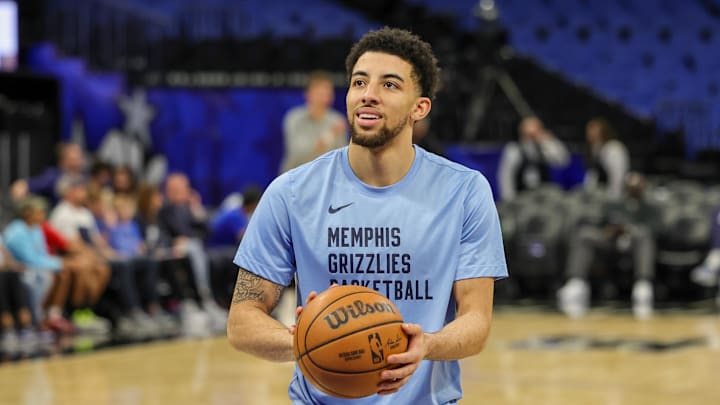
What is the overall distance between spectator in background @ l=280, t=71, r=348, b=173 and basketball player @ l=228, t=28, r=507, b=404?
5038mm

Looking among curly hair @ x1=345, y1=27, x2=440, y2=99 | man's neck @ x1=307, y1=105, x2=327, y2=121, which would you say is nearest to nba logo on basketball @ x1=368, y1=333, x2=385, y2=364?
curly hair @ x1=345, y1=27, x2=440, y2=99

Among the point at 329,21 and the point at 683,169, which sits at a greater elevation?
the point at 329,21

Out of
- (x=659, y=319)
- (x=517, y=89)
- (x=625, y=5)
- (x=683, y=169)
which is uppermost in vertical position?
(x=625, y=5)

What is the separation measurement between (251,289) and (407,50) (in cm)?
71

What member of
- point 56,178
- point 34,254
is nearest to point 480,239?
point 34,254

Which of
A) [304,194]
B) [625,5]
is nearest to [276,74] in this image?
[625,5]

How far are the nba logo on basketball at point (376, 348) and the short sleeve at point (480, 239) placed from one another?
1.49ft

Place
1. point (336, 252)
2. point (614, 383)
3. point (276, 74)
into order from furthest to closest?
point (276, 74) → point (614, 383) → point (336, 252)

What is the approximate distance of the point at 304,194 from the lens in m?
3.09

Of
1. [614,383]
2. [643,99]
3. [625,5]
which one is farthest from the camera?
[625,5]

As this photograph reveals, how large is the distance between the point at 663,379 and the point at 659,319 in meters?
3.99

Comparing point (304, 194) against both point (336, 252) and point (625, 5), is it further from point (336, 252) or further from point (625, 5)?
point (625, 5)

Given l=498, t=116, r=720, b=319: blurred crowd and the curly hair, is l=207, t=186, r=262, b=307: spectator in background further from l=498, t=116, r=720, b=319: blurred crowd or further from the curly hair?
the curly hair

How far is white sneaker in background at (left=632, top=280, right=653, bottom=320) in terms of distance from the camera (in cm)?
1202
